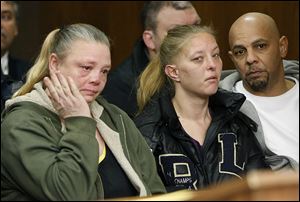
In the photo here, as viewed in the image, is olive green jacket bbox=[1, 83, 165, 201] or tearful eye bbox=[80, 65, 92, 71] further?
tearful eye bbox=[80, 65, 92, 71]

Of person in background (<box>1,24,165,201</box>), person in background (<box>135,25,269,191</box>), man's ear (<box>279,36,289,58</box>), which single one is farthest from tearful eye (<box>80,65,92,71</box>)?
man's ear (<box>279,36,289,58</box>)

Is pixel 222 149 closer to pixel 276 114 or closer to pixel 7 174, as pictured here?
pixel 276 114

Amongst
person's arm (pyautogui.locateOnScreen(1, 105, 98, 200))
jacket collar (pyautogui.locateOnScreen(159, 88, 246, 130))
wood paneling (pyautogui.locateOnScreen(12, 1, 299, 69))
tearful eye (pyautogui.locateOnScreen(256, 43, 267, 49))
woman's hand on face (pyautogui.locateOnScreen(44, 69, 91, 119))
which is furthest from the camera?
wood paneling (pyautogui.locateOnScreen(12, 1, 299, 69))

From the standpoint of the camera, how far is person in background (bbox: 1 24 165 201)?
1359mm

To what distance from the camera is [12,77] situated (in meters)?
2.32

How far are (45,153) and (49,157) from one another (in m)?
0.01

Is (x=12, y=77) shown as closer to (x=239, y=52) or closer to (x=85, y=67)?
(x=85, y=67)

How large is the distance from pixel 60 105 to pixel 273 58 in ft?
1.48

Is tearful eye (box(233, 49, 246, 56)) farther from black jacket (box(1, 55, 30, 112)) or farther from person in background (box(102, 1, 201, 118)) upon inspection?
black jacket (box(1, 55, 30, 112))

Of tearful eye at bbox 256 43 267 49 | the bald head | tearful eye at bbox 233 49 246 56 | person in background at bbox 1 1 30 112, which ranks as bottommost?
person in background at bbox 1 1 30 112

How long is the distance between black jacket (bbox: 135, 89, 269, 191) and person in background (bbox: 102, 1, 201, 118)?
31cm

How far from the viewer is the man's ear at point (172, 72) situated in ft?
5.75

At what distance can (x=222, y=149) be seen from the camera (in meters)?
1.68

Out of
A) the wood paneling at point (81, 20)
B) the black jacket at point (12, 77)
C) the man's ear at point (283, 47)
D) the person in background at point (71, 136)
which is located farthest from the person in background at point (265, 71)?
the wood paneling at point (81, 20)
